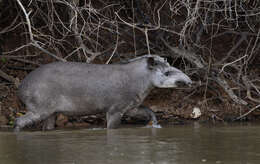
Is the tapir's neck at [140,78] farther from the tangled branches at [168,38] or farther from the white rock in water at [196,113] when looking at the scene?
the white rock in water at [196,113]

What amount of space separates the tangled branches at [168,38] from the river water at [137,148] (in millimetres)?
2376

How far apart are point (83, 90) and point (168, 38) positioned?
9.82 feet

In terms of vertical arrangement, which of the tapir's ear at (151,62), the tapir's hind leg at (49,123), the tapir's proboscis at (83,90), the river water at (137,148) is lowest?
the river water at (137,148)

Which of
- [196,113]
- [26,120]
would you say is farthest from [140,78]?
[26,120]

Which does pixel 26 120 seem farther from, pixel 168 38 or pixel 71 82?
pixel 168 38

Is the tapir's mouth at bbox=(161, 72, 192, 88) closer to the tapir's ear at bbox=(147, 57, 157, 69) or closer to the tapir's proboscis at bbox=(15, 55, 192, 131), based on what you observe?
the tapir's proboscis at bbox=(15, 55, 192, 131)

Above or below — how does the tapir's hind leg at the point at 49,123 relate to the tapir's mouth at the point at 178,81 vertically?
below

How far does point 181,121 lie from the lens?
367 inches

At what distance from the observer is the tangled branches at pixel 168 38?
9156 mm

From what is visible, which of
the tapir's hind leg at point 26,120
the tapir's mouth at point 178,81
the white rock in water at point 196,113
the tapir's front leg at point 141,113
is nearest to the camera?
the tapir's hind leg at point 26,120

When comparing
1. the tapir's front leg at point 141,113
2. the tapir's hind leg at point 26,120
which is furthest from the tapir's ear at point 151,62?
the tapir's hind leg at point 26,120

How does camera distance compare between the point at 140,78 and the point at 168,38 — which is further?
the point at 168,38

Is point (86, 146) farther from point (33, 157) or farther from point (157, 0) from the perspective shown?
point (157, 0)

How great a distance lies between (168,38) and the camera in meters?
10.6
